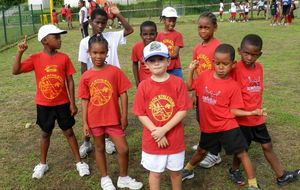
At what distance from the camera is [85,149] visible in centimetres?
492

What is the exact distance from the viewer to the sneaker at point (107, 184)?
3.92 meters

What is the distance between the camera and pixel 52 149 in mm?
5121

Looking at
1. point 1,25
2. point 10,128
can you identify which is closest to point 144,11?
point 1,25

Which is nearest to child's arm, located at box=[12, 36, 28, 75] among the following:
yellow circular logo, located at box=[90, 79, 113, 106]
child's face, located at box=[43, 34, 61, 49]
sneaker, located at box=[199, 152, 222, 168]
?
child's face, located at box=[43, 34, 61, 49]

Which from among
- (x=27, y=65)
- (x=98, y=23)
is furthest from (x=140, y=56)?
(x=27, y=65)

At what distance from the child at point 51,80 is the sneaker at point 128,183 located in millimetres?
500

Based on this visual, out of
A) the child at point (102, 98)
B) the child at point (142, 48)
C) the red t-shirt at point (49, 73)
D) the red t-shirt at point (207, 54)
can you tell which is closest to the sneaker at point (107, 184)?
the child at point (102, 98)

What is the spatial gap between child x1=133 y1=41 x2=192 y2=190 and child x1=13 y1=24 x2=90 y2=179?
3.99 ft

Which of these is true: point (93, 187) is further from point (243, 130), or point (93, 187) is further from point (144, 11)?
point (144, 11)

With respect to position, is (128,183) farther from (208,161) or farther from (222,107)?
(222,107)

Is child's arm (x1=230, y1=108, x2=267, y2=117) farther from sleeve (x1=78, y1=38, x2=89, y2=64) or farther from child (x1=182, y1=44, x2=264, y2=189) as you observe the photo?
sleeve (x1=78, y1=38, x2=89, y2=64)

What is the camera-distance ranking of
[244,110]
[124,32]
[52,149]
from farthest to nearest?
[52,149] → [124,32] → [244,110]

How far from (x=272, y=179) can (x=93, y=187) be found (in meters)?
1.88

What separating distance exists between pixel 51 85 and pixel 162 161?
1550mm
